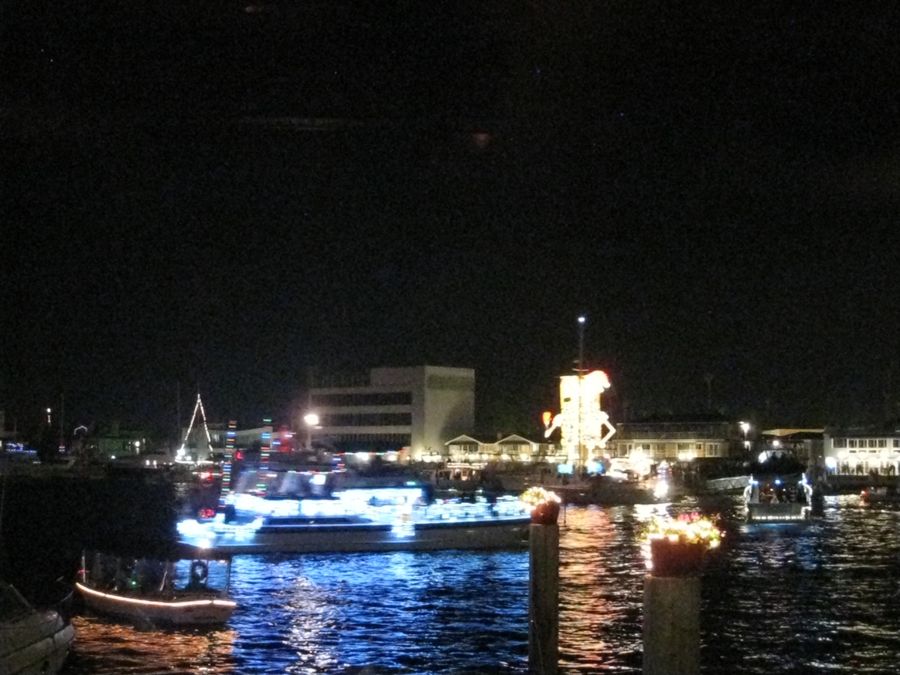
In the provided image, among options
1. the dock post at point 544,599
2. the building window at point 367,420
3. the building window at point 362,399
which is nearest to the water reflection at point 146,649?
the dock post at point 544,599

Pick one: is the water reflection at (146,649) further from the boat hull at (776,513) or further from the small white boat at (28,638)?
the boat hull at (776,513)

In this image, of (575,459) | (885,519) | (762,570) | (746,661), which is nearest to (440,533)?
(762,570)

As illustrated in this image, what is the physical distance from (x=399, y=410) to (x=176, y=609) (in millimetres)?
86783

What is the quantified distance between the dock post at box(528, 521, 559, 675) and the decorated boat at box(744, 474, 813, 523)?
3749 centimetres

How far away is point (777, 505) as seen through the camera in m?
51.0

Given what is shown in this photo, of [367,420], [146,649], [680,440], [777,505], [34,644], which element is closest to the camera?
[34,644]

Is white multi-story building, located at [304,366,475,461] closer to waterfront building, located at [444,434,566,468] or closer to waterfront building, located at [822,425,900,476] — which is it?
waterfront building, located at [444,434,566,468]

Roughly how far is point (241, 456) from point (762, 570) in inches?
965

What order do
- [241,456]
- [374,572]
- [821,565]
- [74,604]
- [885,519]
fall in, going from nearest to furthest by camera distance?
[74,604] → [374,572] → [821,565] → [241,456] → [885,519]

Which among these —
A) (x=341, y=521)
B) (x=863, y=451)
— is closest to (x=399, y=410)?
(x=863, y=451)

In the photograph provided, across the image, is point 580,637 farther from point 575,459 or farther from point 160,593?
point 575,459

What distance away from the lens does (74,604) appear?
966 inches

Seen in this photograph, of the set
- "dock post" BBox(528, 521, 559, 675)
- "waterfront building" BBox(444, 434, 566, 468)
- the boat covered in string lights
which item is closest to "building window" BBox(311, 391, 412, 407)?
"waterfront building" BBox(444, 434, 566, 468)

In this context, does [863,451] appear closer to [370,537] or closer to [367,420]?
[367,420]
